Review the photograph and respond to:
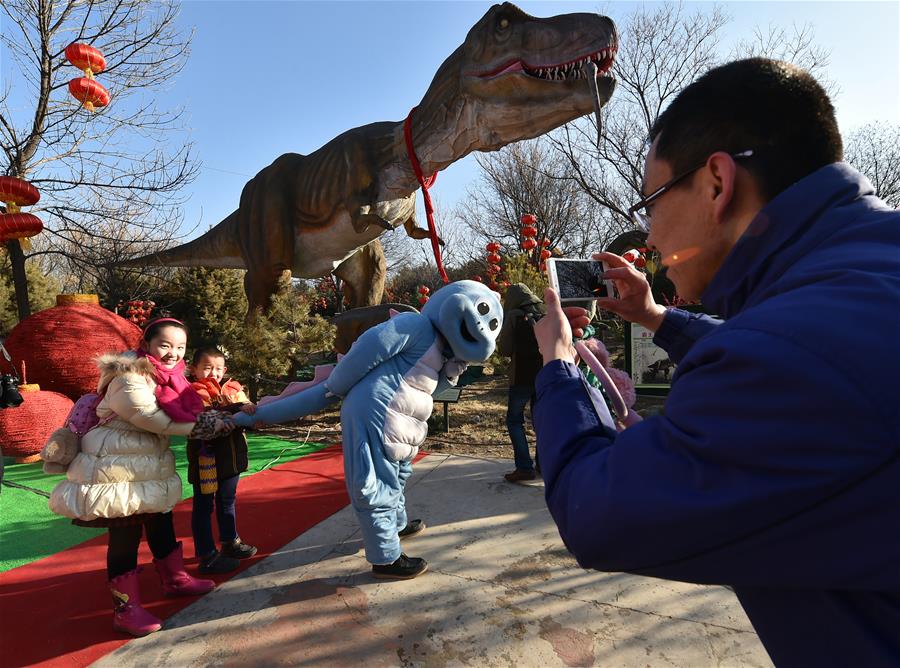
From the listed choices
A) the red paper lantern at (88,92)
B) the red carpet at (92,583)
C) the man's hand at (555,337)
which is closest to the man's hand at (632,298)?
the man's hand at (555,337)

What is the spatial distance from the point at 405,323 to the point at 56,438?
1.58m

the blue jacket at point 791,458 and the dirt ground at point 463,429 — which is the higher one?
the blue jacket at point 791,458

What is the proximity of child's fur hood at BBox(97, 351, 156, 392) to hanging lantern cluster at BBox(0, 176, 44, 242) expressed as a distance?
4378 mm

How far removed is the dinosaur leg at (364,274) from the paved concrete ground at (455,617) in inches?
131

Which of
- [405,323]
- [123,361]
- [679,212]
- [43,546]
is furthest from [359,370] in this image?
[43,546]

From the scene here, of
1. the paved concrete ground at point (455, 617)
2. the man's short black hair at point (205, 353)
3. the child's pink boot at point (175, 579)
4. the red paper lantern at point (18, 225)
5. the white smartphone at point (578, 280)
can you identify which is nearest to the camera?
the white smartphone at point (578, 280)

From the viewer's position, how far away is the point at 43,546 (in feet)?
9.70

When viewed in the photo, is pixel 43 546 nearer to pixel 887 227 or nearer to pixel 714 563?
pixel 714 563

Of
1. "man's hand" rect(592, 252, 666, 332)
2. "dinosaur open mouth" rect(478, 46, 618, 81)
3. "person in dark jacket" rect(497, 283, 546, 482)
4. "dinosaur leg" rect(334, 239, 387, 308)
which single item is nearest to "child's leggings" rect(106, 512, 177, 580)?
"man's hand" rect(592, 252, 666, 332)

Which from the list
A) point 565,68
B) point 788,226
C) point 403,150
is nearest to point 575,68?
point 565,68

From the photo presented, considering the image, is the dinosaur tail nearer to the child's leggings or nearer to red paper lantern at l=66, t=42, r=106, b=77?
red paper lantern at l=66, t=42, r=106, b=77

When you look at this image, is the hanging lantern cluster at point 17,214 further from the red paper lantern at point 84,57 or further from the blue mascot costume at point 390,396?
the blue mascot costume at point 390,396

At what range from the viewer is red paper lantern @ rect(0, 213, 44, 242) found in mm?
5098

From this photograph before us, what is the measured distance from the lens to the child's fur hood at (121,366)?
83.5 inches
